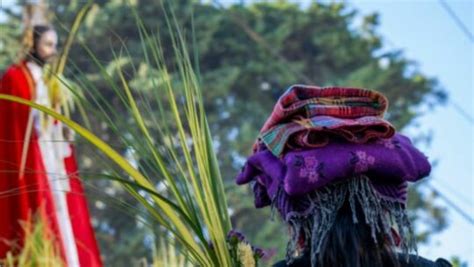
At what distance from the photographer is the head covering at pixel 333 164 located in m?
1.71

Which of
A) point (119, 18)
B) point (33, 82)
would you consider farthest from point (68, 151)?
point (119, 18)

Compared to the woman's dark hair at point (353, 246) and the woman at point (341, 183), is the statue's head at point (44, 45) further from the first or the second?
the woman's dark hair at point (353, 246)

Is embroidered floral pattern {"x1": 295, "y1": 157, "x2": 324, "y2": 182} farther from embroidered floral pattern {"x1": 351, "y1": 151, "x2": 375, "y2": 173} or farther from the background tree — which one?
the background tree

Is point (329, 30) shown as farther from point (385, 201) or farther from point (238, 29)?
point (385, 201)

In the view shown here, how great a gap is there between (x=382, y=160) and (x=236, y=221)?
11.1m

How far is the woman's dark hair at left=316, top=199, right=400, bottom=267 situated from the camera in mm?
1687

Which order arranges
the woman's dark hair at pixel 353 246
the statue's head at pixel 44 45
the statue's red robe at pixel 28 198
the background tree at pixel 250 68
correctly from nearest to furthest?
the woman's dark hair at pixel 353 246
the statue's red robe at pixel 28 198
the statue's head at pixel 44 45
the background tree at pixel 250 68

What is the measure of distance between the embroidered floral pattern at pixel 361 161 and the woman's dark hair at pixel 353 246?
0.05 metres

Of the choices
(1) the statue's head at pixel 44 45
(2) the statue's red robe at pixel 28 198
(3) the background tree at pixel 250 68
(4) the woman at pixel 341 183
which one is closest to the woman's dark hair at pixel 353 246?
(4) the woman at pixel 341 183

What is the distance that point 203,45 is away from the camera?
1453cm

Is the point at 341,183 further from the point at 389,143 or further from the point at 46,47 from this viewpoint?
the point at 46,47

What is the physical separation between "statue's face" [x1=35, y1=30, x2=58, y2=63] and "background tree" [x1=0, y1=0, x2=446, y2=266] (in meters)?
7.68

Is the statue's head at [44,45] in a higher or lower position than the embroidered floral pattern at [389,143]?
higher

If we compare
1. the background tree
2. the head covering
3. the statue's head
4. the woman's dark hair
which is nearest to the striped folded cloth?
the head covering
